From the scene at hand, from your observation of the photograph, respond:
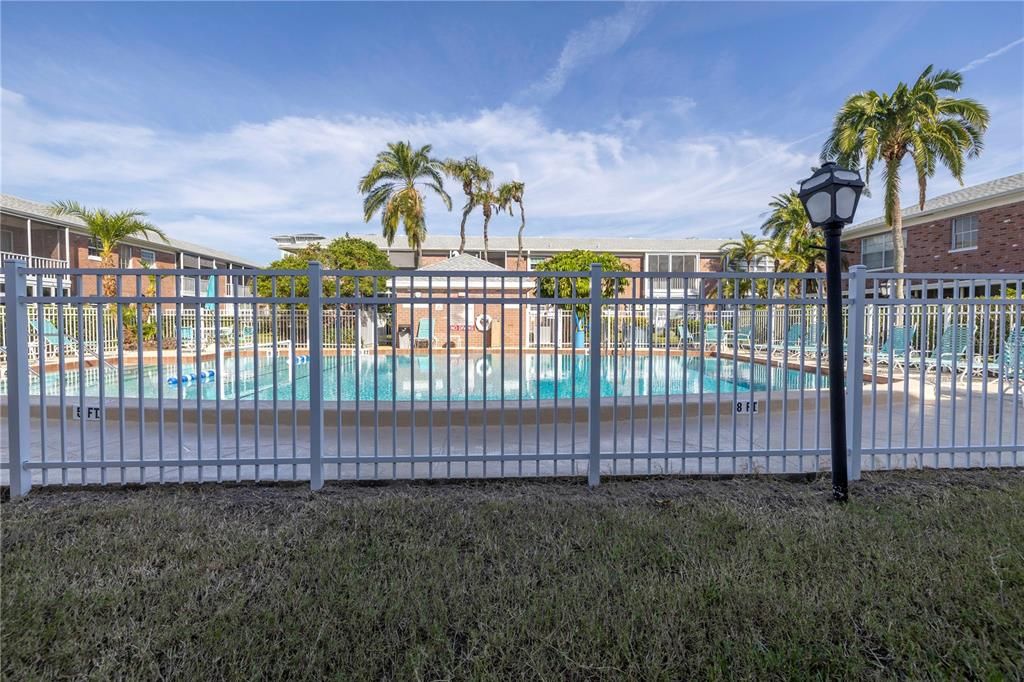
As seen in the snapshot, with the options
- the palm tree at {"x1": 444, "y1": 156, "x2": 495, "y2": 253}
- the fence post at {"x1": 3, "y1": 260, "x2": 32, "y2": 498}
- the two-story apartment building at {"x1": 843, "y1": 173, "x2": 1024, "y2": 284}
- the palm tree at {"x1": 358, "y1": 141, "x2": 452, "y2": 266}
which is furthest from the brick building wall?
the fence post at {"x1": 3, "y1": 260, "x2": 32, "y2": 498}

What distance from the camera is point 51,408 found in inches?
231

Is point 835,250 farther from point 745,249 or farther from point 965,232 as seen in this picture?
point 745,249

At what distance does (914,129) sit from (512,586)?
19454 mm

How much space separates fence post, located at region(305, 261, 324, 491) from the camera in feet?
11.3

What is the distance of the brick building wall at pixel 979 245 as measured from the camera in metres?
16.9

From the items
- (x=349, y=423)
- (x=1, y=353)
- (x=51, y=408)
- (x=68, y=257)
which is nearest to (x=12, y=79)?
(x=1, y=353)

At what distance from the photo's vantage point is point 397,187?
2380 cm

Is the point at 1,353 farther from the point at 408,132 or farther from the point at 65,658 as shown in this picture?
the point at 408,132

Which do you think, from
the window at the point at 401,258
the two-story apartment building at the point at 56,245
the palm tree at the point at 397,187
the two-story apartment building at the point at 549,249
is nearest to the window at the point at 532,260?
the two-story apartment building at the point at 549,249

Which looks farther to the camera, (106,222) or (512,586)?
(106,222)

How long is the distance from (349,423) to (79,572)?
3.48 metres

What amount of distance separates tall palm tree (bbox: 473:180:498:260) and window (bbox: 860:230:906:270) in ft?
62.9

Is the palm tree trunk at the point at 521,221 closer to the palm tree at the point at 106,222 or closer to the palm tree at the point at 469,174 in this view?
the palm tree at the point at 469,174

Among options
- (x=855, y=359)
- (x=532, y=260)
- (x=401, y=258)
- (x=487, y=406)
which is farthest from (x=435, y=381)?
(x=401, y=258)
